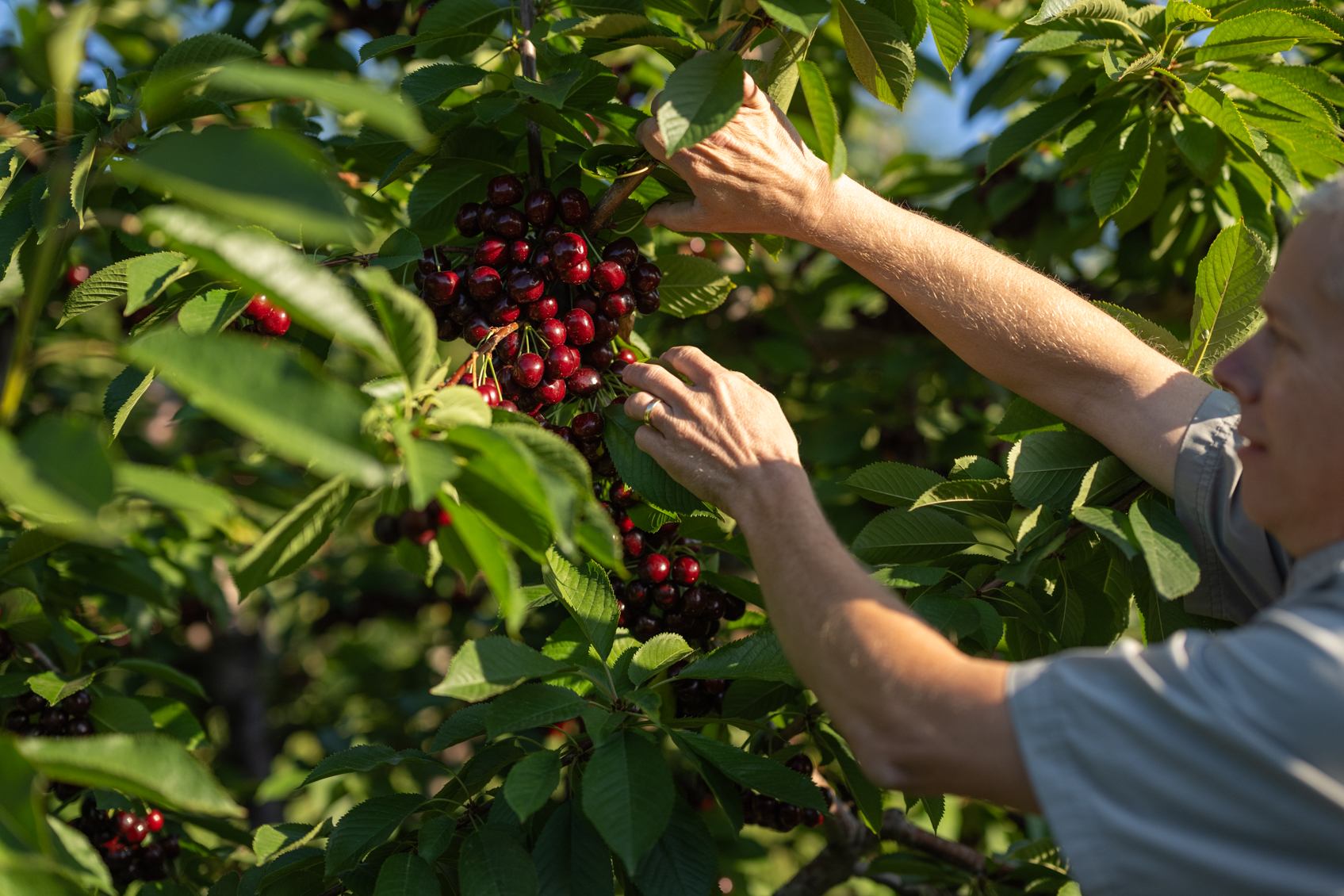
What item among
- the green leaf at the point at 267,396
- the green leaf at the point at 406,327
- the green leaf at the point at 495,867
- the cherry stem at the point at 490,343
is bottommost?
the green leaf at the point at 495,867

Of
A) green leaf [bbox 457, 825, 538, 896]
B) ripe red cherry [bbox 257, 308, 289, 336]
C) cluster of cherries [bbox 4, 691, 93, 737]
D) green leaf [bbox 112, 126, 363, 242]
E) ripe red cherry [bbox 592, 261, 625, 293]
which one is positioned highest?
green leaf [bbox 112, 126, 363, 242]

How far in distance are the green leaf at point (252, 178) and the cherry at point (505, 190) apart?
113 cm

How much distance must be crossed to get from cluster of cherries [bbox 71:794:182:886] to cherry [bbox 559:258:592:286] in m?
1.55

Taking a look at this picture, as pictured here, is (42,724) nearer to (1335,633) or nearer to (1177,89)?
(1335,633)

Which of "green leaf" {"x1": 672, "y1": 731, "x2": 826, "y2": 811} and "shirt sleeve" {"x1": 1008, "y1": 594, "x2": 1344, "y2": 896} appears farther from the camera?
"green leaf" {"x1": 672, "y1": 731, "x2": 826, "y2": 811}

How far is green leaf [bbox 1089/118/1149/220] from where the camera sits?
234 cm

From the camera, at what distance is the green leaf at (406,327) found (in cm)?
119

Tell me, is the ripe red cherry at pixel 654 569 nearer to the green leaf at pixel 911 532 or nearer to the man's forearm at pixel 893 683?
the green leaf at pixel 911 532

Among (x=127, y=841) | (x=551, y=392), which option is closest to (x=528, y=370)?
(x=551, y=392)

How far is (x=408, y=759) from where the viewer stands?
1.84 metres

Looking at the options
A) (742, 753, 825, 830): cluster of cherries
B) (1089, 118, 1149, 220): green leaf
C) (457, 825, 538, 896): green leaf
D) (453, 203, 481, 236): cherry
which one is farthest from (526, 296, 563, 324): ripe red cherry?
(1089, 118, 1149, 220): green leaf

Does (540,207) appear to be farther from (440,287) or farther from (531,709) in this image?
(531,709)

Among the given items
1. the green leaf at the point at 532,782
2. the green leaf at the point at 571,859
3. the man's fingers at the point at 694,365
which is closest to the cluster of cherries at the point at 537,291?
the man's fingers at the point at 694,365

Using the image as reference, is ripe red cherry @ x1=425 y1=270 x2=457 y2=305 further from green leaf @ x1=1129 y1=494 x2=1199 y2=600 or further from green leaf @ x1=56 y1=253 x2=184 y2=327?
green leaf @ x1=1129 y1=494 x2=1199 y2=600
